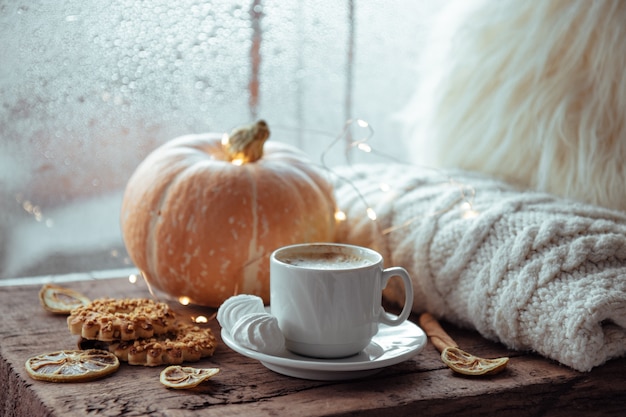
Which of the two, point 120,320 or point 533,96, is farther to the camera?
point 533,96

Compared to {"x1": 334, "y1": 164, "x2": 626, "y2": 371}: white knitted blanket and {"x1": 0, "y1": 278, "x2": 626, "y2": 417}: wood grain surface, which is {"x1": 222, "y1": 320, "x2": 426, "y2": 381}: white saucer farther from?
{"x1": 334, "y1": 164, "x2": 626, "y2": 371}: white knitted blanket

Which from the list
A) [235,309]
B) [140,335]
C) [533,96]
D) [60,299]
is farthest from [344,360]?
[533,96]

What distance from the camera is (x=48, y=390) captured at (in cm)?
72

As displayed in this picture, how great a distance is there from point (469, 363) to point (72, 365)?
1.52ft

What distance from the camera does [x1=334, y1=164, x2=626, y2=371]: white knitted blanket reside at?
0.78 metres

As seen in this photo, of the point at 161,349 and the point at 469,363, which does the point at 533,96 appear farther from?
the point at 161,349

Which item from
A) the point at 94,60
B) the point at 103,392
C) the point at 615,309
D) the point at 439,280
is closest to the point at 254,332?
the point at 103,392

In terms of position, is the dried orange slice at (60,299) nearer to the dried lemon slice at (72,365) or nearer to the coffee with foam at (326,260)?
the dried lemon slice at (72,365)

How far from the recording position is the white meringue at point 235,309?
826 mm

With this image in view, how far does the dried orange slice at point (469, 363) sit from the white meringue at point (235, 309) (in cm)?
24

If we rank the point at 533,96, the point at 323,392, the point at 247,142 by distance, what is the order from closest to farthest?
the point at 323,392
the point at 247,142
the point at 533,96

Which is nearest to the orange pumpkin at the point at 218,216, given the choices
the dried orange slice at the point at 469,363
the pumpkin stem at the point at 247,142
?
the pumpkin stem at the point at 247,142

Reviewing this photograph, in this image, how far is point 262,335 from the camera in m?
0.77

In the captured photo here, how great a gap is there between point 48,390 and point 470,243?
0.54 m
